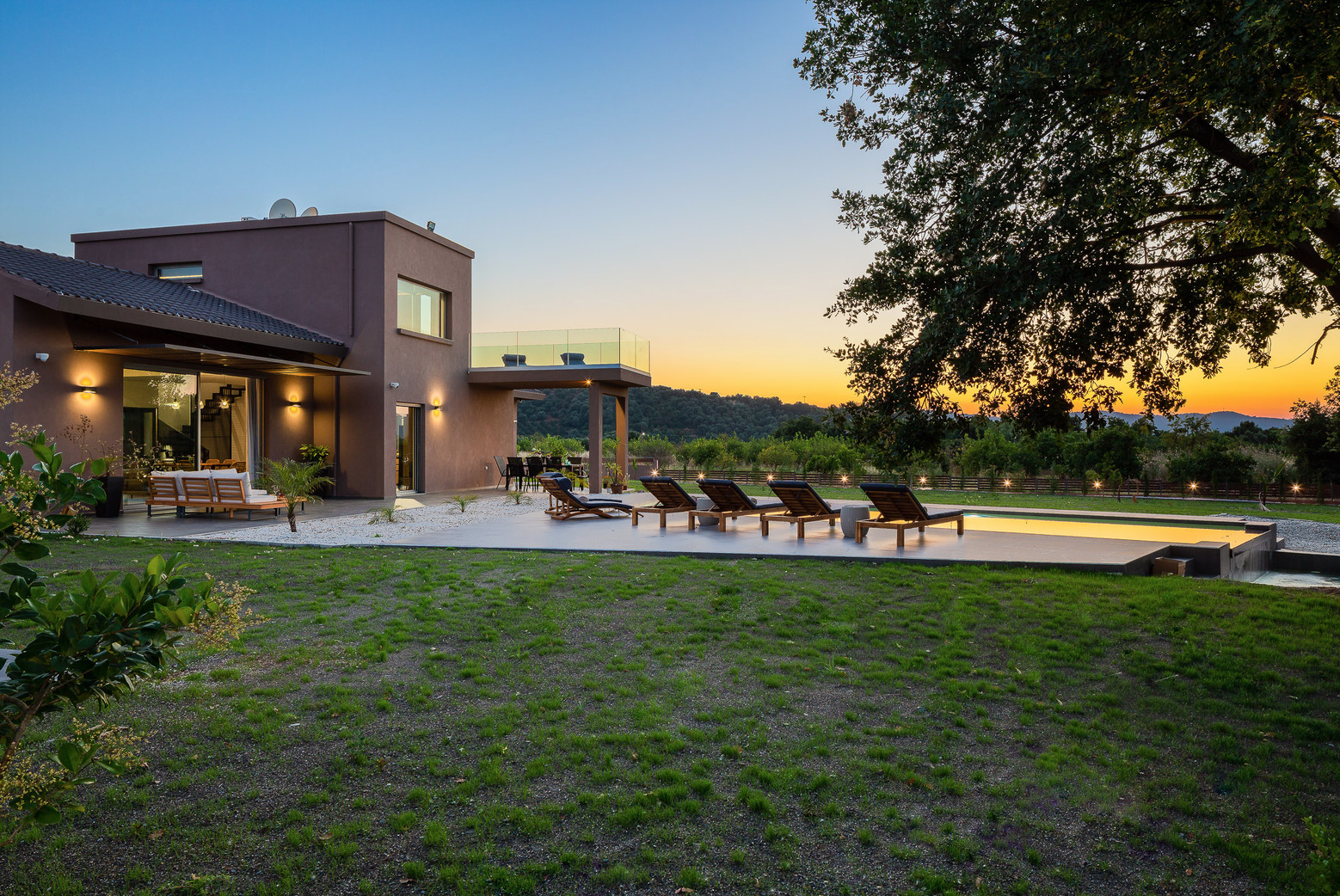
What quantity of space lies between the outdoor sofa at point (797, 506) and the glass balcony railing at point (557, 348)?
8.56 metres

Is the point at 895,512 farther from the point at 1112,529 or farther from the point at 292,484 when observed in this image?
the point at 292,484

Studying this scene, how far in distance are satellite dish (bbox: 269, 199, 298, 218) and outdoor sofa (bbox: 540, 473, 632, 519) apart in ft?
34.0

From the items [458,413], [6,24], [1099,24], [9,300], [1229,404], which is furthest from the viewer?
[458,413]

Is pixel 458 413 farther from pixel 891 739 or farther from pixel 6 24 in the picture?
pixel 891 739

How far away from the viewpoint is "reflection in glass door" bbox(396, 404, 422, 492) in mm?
16922

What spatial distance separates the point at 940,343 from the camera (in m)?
5.18

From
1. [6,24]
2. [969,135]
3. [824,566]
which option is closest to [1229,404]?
[824,566]

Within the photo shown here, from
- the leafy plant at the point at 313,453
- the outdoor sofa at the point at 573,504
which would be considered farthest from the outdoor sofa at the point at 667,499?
the leafy plant at the point at 313,453

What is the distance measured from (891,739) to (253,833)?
2.75 m

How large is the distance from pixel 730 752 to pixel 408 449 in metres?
15.5

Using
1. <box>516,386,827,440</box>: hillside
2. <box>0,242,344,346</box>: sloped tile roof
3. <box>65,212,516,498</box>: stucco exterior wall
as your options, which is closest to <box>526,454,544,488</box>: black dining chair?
<box>65,212,516,498</box>: stucco exterior wall

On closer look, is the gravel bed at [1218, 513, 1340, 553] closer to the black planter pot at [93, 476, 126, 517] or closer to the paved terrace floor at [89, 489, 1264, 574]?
the paved terrace floor at [89, 489, 1264, 574]

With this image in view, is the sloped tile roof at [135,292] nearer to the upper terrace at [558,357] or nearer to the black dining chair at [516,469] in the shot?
the upper terrace at [558,357]

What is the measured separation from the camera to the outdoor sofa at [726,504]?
10.6m
